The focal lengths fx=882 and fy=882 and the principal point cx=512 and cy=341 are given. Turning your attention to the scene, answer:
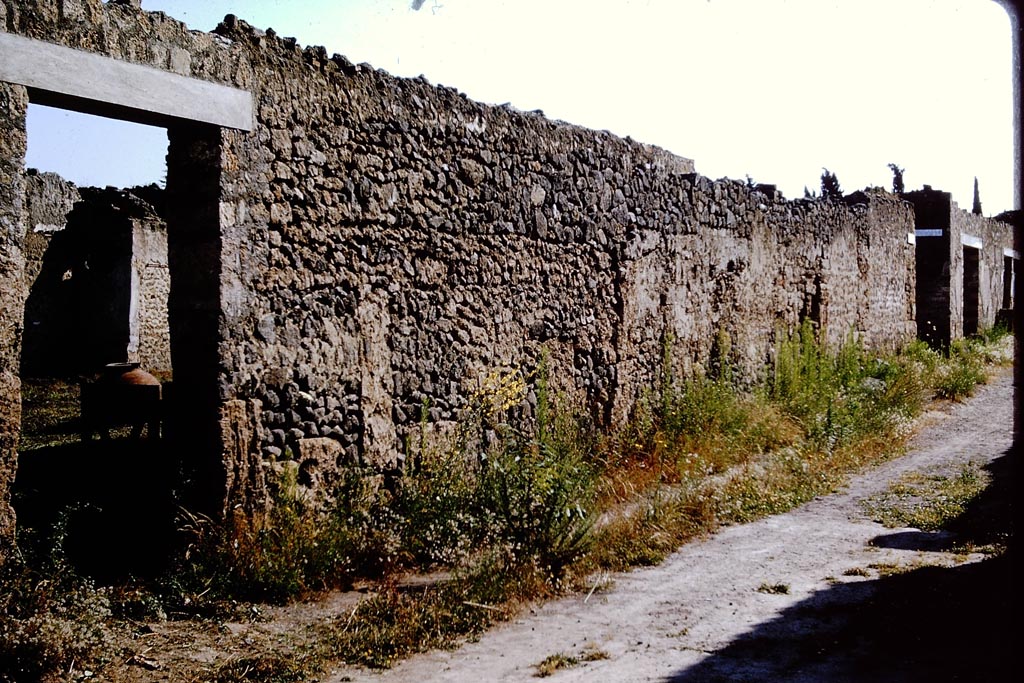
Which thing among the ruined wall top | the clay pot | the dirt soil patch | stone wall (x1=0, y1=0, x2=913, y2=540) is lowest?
the dirt soil patch

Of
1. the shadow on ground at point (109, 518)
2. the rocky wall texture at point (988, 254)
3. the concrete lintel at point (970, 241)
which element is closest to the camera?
the shadow on ground at point (109, 518)

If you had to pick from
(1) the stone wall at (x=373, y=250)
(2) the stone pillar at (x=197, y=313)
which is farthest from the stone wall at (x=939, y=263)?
(2) the stone pillar at (x=197, y=313)

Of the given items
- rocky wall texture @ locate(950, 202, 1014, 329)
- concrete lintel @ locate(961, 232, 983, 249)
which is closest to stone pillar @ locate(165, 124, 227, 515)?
rocky wall texture @ locate(950, 202, 1014, 329)

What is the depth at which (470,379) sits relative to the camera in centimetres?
621

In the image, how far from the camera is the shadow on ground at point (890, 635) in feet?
11.5

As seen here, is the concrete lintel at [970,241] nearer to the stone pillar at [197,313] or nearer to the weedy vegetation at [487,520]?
the weedy vegetation at [487,520]

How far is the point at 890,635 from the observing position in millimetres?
3883

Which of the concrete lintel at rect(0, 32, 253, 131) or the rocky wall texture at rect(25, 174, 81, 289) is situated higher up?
the rocky wall texture at rect(25, 174, 81, 289)

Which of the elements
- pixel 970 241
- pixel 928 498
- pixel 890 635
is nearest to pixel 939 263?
pixel 970 241

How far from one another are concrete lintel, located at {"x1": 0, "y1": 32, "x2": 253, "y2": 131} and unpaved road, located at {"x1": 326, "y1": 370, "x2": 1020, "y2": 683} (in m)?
2.91

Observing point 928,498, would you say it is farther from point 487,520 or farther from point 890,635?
point 487,520

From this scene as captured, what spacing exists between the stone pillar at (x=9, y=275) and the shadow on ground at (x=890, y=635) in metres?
3.16

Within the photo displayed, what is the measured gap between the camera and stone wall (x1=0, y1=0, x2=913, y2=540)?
4766 mm

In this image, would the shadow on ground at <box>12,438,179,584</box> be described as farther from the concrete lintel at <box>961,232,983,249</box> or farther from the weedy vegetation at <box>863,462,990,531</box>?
the concrete lintel at <box>961,232,983,249</box>
